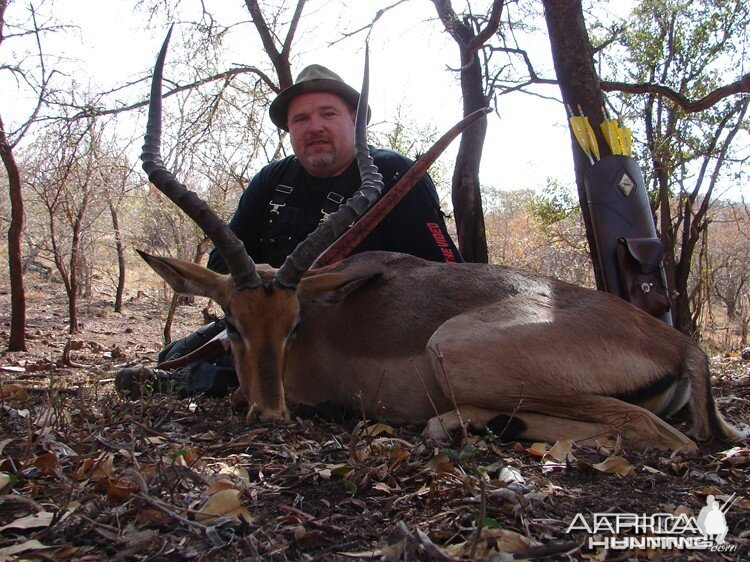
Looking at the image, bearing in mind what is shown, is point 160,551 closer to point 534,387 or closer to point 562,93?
point 534,387

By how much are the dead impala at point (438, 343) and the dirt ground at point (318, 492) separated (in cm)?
25

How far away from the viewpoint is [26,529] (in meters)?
2.20

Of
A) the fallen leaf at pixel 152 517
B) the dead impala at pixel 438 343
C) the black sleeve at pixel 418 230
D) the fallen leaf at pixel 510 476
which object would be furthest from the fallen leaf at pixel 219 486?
the black sleeve at pixel 418 230

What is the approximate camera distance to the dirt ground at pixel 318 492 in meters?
2.10

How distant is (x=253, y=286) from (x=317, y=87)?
119 inches

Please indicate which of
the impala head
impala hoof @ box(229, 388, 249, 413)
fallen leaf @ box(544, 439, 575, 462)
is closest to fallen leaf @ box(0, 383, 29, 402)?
impala hoof @ box(229, 388, 249, 413)

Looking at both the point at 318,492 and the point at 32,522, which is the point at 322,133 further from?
the point at 32,522

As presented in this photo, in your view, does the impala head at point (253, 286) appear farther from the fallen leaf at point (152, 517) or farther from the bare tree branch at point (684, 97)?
the bare tree branch at point (684, 97)

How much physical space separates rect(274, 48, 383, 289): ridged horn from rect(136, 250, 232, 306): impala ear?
1.71ft

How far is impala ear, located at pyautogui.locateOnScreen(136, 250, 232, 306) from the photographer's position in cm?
465

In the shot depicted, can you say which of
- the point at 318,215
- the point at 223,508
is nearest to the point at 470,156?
the point at 318,215

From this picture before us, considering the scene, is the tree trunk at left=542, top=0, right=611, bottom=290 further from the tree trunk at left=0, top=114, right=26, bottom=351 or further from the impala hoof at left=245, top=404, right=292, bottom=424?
the tree trunk at left=0, top=114, right=26, bottom=351

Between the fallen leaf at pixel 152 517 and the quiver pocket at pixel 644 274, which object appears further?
the quiver pocket at pixel 644 274

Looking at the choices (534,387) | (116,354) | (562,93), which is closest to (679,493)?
(534,387)
